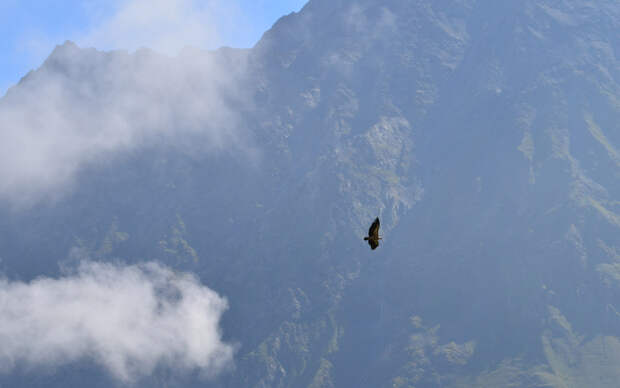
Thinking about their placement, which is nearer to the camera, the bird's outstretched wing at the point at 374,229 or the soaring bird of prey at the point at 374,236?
the soaring bird of prey at the point at 374,236

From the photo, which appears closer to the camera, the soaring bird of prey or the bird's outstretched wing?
the soaring bird of prey

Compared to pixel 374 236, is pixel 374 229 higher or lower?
higher

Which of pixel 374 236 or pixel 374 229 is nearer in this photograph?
pixel 374 229

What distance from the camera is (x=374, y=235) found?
10056 centimetres
